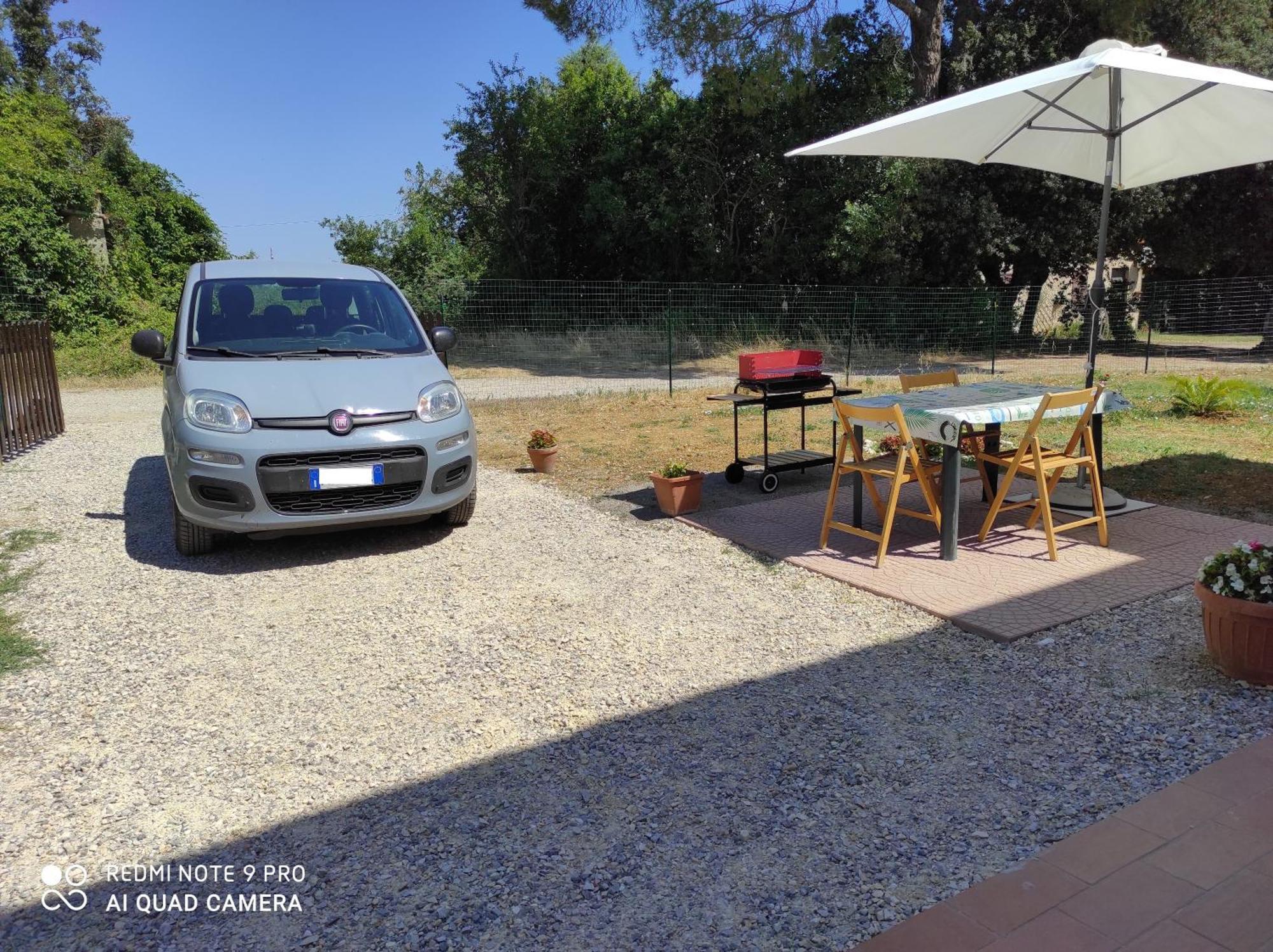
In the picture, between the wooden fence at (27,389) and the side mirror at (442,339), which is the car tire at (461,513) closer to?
the side mirror at (442,339)

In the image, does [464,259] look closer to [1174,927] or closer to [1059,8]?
[1059,8]

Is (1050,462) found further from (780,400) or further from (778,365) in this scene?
(778,365)

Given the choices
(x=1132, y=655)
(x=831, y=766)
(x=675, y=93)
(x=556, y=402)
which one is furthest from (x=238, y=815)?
(x=675, y=93)

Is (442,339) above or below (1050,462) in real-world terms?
above

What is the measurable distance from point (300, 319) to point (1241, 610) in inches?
226

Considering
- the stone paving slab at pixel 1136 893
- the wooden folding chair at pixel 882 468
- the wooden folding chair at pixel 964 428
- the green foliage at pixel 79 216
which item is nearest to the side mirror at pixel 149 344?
the wooden folding chair at pixel 882 468

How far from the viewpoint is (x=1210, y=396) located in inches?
382

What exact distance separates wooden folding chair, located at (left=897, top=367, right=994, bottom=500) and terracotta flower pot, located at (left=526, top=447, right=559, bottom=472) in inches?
A: 131

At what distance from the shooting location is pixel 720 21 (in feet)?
57.9

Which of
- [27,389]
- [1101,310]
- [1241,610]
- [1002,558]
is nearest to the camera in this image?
[1241,610]

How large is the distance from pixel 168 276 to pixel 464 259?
826 centimetres

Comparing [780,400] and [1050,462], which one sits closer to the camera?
[1050,462]

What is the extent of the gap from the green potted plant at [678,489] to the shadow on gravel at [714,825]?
2828mm

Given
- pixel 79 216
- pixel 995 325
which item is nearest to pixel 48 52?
pixel 79 216
